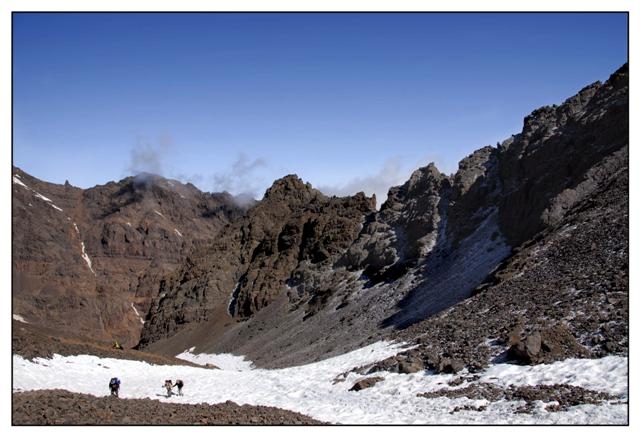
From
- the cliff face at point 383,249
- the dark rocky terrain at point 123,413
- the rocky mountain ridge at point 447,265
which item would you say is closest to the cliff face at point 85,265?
the rocky mountain ridge at point 447,265

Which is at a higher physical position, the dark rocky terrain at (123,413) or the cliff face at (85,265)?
the cliff face at (85,265)

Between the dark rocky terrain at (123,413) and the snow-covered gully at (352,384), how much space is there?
2529mm

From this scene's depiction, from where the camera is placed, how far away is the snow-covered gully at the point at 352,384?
1691cm

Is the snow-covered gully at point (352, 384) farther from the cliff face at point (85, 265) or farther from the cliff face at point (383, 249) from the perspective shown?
the cliff face at point (85, 265)

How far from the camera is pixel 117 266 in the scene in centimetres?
18150

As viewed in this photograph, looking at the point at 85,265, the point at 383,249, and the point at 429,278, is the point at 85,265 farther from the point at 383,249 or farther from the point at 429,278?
the point at 429,278

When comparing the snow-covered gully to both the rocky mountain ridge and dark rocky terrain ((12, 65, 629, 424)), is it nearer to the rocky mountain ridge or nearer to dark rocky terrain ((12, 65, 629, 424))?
dark rocky terrain ((12, 65, 629, 424))

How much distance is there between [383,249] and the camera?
6781cm

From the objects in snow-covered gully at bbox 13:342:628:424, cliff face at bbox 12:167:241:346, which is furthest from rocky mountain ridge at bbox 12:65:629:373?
cliff face at bbox 12:167:241:346

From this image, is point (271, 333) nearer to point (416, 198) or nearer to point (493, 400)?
point (416, 198)

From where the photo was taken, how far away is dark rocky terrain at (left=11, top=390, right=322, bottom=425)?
582 inches
